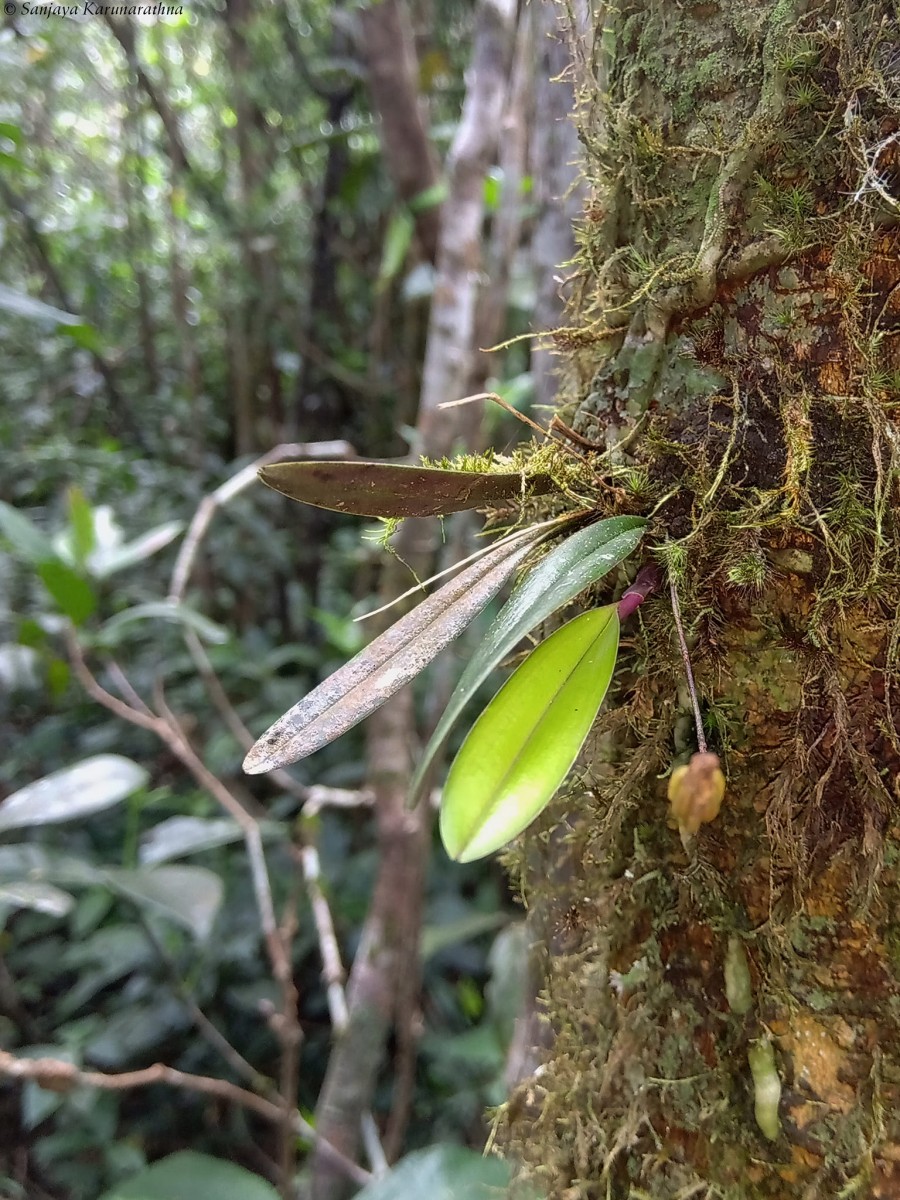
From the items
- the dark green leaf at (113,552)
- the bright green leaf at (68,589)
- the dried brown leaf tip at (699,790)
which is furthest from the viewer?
the dark green leaf at (113,552)

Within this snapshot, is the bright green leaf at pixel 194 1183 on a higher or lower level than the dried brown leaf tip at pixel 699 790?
lower

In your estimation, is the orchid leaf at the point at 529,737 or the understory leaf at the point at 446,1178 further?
the understory leaf at the point at 446,1178

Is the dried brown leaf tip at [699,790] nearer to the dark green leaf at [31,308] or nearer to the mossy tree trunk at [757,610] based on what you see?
the mossy tree trunk at [757,610]

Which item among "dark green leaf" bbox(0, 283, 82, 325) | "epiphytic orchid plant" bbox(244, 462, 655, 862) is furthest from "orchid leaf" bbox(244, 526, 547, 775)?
"dark green leaf" bbox(0, 283, 82, 325)

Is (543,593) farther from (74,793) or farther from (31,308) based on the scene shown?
(31,308)

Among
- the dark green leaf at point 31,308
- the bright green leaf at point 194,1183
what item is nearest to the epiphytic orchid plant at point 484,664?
the bright green leaf at point 194,1183

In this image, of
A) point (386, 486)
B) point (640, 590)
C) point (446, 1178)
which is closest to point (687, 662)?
point (640, 590)
